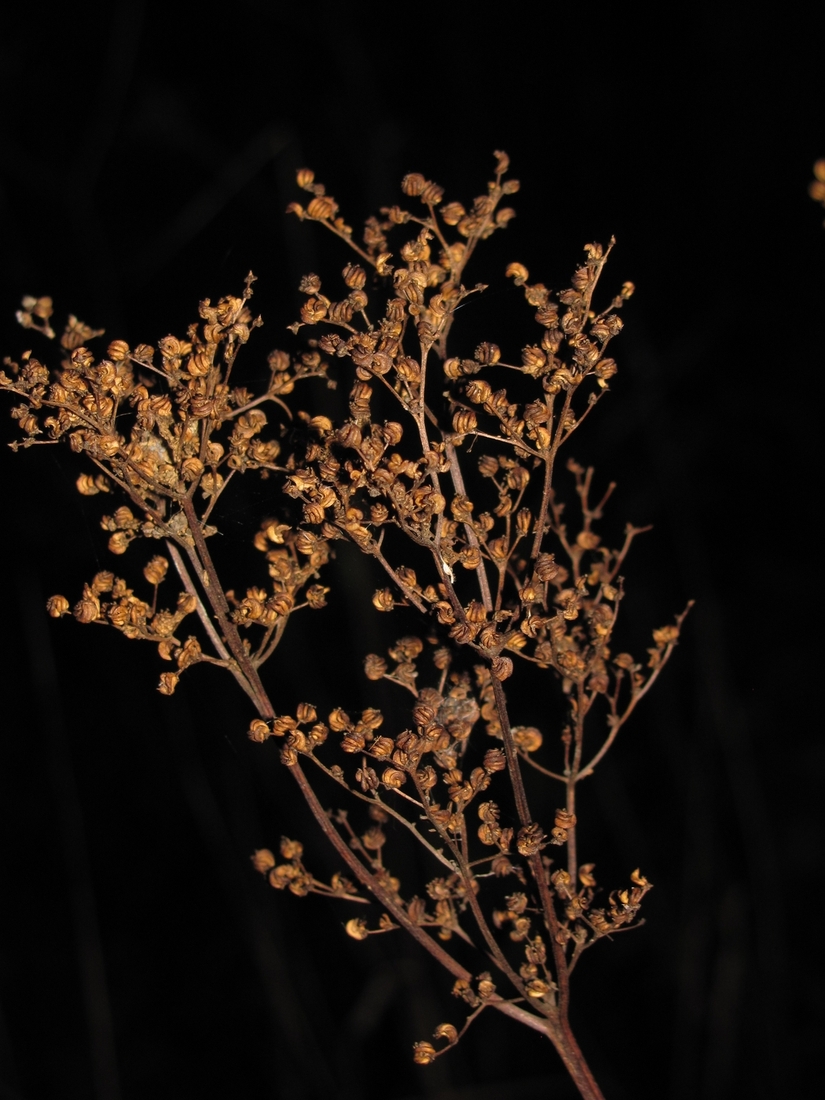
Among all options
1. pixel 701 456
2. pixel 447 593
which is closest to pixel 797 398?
pixel 701 456

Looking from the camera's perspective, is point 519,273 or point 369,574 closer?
point 519,273

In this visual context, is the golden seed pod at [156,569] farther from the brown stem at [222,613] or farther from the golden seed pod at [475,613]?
the golden seed pod at [475,613]

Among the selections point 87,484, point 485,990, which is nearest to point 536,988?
point 485,990

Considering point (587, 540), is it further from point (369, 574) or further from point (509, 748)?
point (369, 574)

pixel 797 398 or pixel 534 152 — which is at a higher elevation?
pixel 534 152

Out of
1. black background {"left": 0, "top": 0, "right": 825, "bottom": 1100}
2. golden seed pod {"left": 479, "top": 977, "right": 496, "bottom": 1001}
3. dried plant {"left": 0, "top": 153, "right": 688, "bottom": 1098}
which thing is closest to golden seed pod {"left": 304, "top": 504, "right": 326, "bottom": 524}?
dried plant {"left": 0, "top": 153, "right": 688, "bottom": 1098}

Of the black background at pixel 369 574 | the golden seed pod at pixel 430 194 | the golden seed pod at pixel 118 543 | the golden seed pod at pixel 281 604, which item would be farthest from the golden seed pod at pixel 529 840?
the black background at pixel 369 574

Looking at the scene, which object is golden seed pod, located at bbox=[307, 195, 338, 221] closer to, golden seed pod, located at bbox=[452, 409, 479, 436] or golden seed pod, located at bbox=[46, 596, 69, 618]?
golden seed pod, located at bbox=[452, 409, 479, 436]

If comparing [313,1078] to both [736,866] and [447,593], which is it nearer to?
[736,866]

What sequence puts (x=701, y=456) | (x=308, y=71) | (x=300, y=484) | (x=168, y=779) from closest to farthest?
(x=300, y=484) → (x=701, y=456) → (x=308, y=71) → (x=168, y=779)
